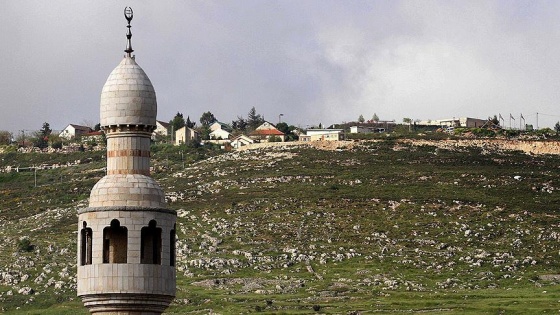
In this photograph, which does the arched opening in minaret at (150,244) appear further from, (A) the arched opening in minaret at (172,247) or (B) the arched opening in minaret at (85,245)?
(B) the arched opening in minaret at (85,245)

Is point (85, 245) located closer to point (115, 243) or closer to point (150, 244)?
point (115, 243)

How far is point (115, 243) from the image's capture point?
1914 inches

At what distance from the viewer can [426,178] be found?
18512 centimetres

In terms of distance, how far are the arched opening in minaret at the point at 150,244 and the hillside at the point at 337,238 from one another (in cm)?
7327

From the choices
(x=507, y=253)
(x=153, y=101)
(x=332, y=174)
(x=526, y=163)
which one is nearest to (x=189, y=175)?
(x=332, y=174)

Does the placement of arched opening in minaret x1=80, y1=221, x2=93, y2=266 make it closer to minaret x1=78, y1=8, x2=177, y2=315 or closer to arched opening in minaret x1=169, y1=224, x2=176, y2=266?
minaret x1=78, y1=8, x2=177, y2=315

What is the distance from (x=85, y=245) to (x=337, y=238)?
109 meters

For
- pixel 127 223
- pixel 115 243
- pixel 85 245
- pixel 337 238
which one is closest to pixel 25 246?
pixel 337 238

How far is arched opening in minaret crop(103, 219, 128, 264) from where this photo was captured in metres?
48.2

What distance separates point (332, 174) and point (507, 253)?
38.5m

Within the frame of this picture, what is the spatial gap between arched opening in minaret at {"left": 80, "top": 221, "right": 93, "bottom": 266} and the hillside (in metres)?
73.5

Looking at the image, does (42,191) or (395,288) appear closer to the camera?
(395,288)

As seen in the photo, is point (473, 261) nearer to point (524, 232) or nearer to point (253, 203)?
point (524, 232)

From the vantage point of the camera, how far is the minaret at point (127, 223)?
48.0 m
